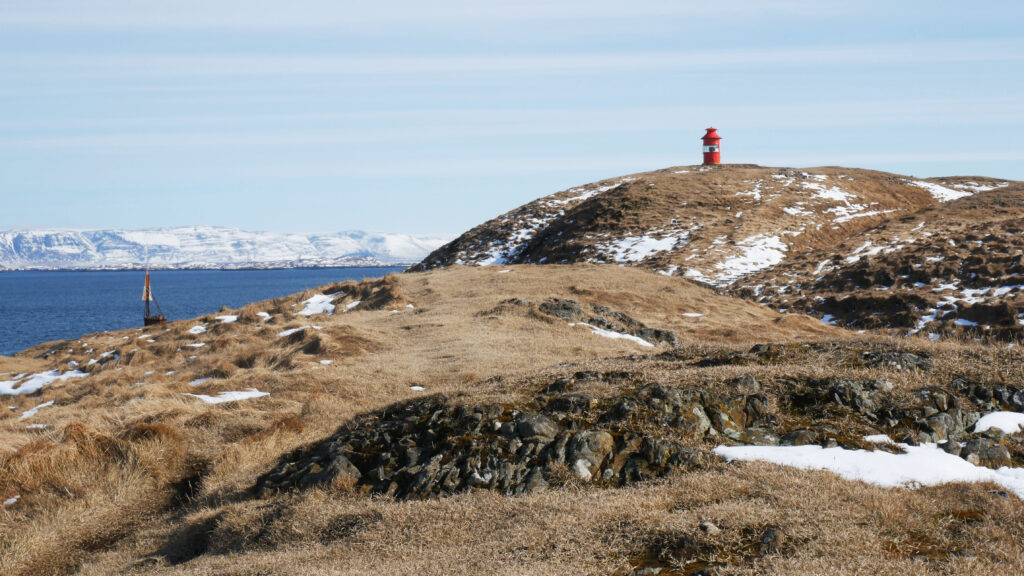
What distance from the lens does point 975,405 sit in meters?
11.2

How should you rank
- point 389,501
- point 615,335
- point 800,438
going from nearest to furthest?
point 389,501, point 800,438, point 615,335

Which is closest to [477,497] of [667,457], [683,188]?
[667,457]

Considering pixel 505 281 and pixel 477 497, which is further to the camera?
pixel 505 281

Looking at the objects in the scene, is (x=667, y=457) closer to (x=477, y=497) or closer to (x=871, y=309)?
(x=477, y=497)

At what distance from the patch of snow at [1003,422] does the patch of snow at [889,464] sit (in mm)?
1111

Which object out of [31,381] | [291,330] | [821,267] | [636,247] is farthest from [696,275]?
[31,381]

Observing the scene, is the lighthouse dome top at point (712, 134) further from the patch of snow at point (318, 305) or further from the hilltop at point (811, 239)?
the patch of snow at point (318, 305)

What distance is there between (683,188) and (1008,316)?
5230cm

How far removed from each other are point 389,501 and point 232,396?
1019cm

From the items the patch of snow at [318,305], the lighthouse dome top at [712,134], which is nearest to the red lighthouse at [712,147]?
the lighthouse dome top at [712,134]

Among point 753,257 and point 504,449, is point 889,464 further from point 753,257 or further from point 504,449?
point 753,257

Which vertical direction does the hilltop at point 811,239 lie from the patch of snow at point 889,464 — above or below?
above

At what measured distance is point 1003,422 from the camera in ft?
35.1

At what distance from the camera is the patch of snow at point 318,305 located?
3875cm
